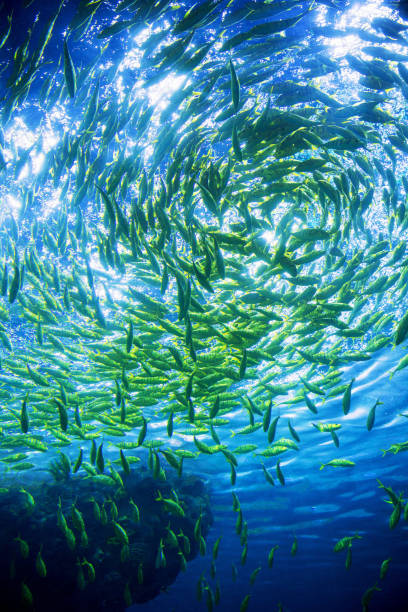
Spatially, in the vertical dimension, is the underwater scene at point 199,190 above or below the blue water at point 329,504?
above

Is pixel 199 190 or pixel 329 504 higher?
pixel 199 190

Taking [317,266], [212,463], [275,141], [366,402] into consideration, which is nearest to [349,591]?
[212,463]

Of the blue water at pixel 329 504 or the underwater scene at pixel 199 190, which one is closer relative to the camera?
the underwater scene at pixel 199 190

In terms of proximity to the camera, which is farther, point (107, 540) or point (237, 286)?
point (107, 540)

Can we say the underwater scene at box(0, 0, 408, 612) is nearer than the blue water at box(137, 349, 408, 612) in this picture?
Yes

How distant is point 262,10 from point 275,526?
33.3 m

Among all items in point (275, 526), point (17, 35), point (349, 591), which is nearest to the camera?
point (17, 35)

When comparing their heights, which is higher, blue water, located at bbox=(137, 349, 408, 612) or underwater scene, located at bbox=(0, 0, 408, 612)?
underwater scene, located at bbox=(0, 0, 408, 612)

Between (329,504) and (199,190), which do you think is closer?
A: (199,190)

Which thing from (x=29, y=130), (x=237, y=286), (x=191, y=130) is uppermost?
(x=29, y=130)

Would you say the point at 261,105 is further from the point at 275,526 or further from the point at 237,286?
the point at 275,526

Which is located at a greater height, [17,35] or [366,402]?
[17,35]

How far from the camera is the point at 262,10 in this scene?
13.4 feet

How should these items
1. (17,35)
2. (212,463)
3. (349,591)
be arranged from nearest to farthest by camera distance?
1. (17,35)
2. (212,463)
3. (349,591)
